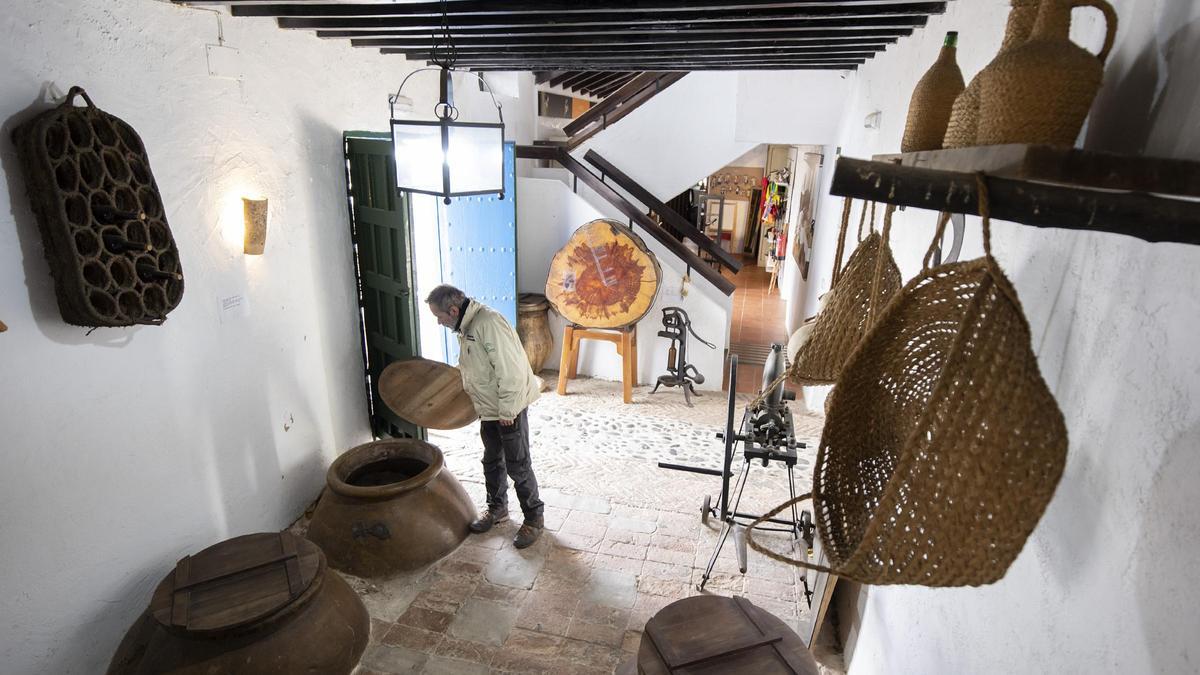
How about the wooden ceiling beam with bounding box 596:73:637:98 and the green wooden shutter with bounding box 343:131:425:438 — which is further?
the wooden ceiling beam with bounding box 596:73:637:98

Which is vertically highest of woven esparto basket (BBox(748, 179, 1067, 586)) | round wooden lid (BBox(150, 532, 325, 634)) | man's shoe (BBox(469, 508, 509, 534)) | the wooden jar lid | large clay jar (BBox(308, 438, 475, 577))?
woven esparto basket (BBox(748, 179, 1067, 586))

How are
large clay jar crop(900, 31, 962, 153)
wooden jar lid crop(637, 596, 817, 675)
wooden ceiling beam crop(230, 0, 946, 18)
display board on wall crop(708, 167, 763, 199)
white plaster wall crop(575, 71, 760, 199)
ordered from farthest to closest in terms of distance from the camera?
display board on wall crop(708, 167, 763, 199)
white plaster wall crop(575, 71, 760, 199)
wooden ceiling beam crop(230, 0, 946, 18)
wooden jar lid crop(637, 596, 817, 675)
large clay jar crop(900, 31, 962, 153)

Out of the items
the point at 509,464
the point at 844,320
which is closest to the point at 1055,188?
the point at 844,320

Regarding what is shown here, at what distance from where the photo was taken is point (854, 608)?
320cm

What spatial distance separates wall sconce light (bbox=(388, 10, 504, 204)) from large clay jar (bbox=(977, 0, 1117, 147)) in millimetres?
2636

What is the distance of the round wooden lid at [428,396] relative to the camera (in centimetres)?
422

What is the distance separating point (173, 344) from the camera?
3.15m

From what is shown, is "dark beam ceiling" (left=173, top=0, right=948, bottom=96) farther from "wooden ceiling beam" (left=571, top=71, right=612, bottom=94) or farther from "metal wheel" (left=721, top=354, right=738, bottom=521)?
"wooden ceiling beam" (left=571, top=71, right=612, bottom=94)

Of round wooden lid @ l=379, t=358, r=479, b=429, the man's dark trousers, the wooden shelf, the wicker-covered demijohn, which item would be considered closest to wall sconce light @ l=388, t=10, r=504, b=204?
the wicker-covered demijohn

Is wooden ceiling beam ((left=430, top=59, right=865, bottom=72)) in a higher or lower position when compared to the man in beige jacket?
higher

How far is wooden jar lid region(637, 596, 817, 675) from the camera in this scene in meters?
2.25

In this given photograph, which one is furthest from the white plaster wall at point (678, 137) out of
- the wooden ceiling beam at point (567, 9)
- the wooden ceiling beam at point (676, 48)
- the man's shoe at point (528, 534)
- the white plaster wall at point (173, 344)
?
the man's shoe at point (528, 534)

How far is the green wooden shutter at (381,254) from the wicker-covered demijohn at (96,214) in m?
1.63

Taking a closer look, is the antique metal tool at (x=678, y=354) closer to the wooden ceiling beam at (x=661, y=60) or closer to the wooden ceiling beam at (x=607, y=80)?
the wooden ceiling beam at (x=661, y=60)
